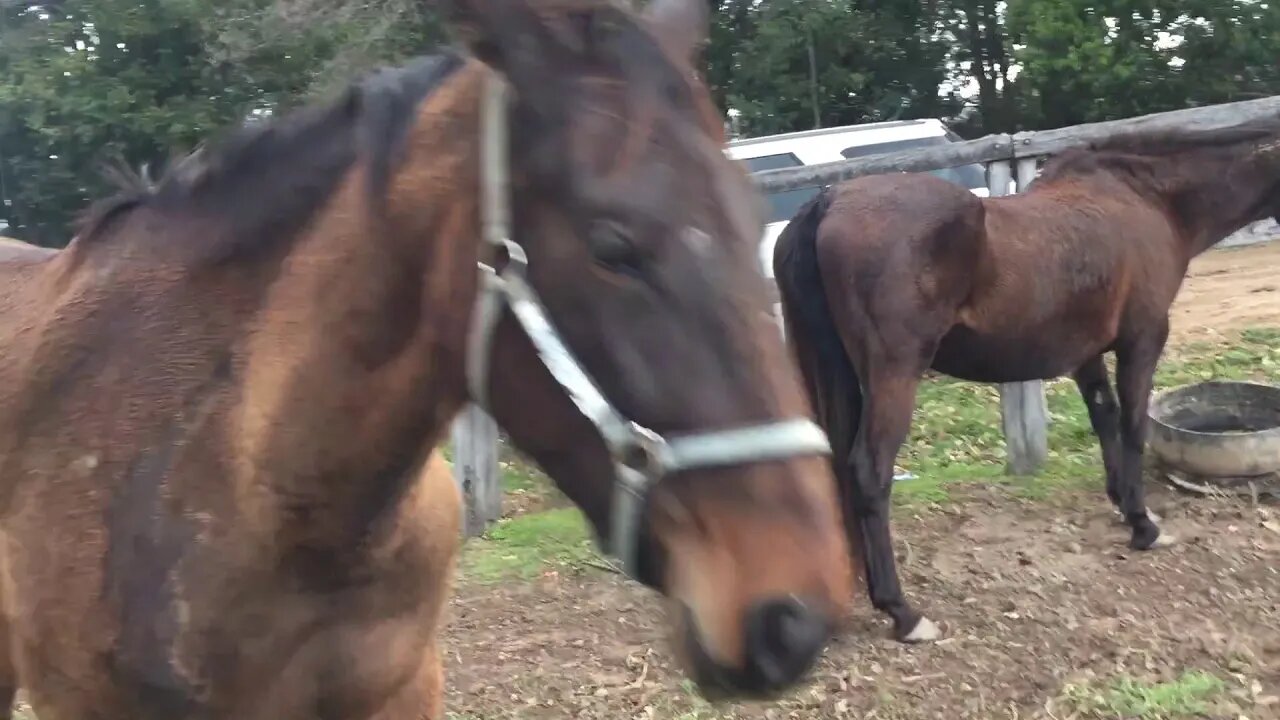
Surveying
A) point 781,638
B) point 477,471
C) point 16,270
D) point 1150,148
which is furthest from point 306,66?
point 781,638

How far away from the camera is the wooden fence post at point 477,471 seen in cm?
515

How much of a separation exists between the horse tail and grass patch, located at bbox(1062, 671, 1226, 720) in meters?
1.19

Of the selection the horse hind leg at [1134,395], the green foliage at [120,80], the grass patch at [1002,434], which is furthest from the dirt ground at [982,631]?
the green foliage at [120,80]

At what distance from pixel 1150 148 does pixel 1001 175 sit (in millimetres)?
795

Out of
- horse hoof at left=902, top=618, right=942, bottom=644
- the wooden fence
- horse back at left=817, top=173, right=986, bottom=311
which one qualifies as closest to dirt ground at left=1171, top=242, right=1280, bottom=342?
the wooden fence

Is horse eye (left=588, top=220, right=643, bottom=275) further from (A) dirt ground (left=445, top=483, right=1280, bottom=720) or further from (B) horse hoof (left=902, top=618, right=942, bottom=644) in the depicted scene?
(B) horse hoof (left=902, top=618, right=942, bottom=644)

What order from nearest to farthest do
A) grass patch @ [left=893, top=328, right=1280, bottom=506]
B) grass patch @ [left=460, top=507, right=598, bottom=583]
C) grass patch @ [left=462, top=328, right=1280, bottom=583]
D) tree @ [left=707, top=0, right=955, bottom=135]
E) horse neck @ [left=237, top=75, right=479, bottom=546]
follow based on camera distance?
1. horse neck @ [left=237, top=75, right=479, bottom=546]
2. grass patch @ [left=460, top=507, right=598, bottom=583]
3. grass patch @ [left=462, top=328, right=1280, bottom=583]
4. grass patch @ [left=893, top=328, right=1280, bottom=506]
5. tree @ [left=707, top=0, right=955, bottom=135]

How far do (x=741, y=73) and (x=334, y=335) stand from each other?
16.0 m

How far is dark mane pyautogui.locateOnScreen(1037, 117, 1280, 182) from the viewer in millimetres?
4734

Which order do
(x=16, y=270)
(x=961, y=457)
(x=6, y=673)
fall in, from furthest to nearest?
(x=961, y=457), (x=16, y=270), (x=6, y=673)

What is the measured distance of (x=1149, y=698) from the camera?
3107 millimetres

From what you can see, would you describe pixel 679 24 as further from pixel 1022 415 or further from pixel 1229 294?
pixel 1229 294

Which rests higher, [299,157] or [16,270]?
[299,157]

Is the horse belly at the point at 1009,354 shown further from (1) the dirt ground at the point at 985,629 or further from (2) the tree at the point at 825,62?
(2) the tree at the point at 825,62
